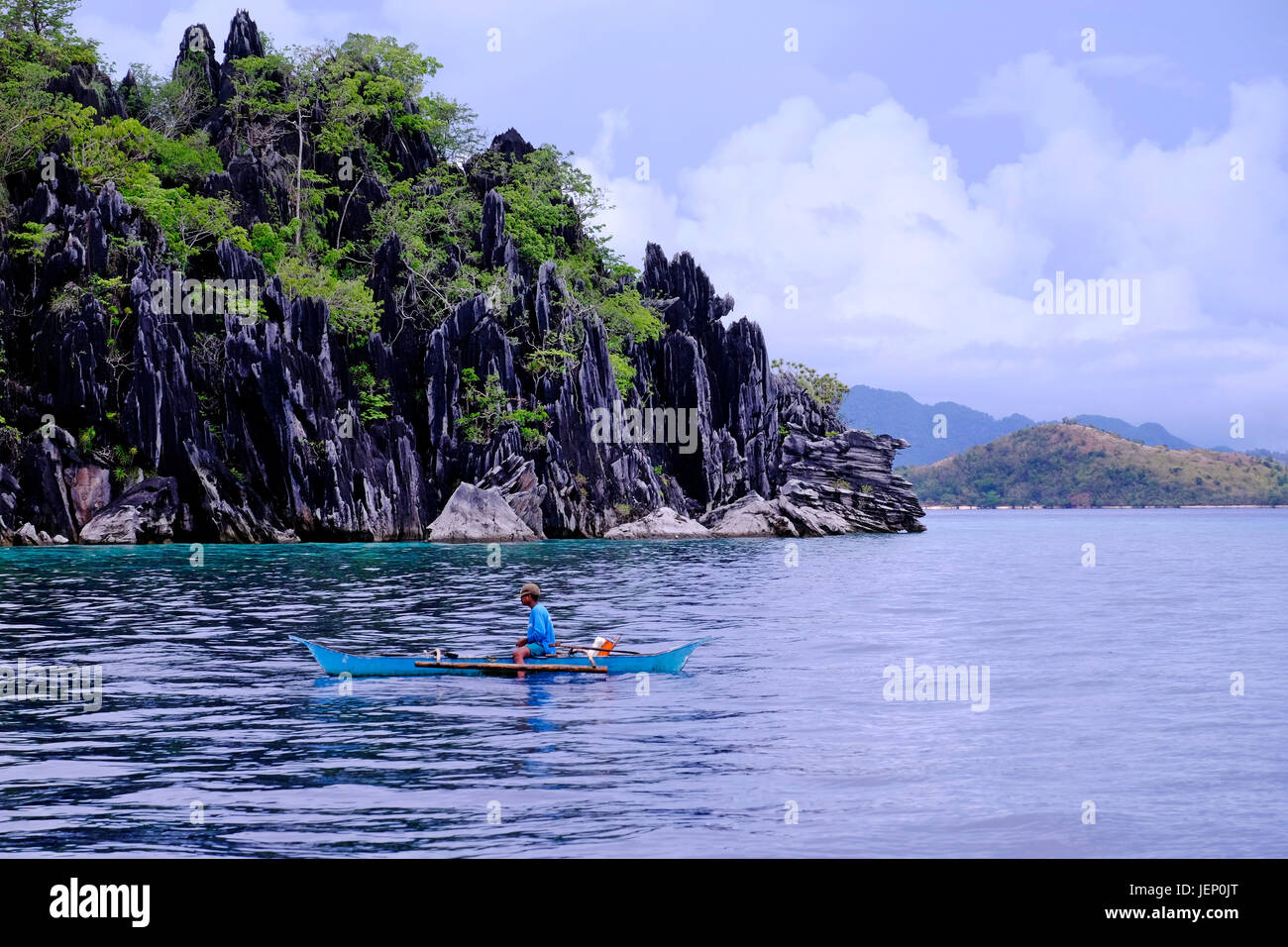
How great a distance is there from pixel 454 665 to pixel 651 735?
5.00 meters

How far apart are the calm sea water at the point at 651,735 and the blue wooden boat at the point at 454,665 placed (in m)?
0.31

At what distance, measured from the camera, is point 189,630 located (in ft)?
82.7

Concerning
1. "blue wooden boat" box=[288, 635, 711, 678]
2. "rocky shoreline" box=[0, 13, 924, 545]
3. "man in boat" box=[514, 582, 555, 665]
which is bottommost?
"blue wooden boat" box=[288, 635, 711, 678]

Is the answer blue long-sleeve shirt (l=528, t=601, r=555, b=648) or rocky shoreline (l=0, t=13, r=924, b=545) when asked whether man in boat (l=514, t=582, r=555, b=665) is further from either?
rocky shoreline (l=0, t=13, r=924, b=545)

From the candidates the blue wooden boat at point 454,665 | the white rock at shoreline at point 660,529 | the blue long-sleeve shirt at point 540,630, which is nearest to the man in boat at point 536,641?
the blue long-sleeve shirt at point 540,630

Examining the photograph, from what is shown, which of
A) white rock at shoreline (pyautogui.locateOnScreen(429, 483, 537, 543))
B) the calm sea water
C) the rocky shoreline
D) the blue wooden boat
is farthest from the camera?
white rock at shoreline (pyautogui.locateOnScreen(429, 483, 537, 543))

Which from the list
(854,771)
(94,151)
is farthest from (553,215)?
(854,771)

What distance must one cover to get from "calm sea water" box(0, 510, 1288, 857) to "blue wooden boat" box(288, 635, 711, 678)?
308mm

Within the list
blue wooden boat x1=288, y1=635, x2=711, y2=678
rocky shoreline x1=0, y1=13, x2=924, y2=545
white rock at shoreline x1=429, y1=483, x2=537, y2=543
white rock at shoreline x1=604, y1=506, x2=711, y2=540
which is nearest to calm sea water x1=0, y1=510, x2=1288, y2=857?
blue wooden boat x1=288, y1=635, x2=711, y2=678

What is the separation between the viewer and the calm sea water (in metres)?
10.7

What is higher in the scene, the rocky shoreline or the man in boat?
the rocky shoreline

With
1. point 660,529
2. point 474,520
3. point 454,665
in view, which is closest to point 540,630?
point 454,665

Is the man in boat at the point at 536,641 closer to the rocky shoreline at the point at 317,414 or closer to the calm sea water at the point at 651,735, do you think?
the calm sea water at the point at 651,735

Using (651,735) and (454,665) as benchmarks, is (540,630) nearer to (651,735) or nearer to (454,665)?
(454,665)
